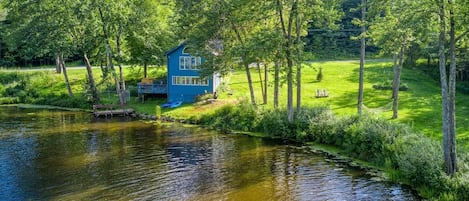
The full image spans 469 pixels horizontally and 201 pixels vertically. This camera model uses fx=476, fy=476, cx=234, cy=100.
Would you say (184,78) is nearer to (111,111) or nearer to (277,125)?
(111,111)

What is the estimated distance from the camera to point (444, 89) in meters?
20.0

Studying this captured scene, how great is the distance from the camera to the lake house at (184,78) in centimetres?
4784

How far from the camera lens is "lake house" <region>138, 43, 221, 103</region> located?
47.8 meters

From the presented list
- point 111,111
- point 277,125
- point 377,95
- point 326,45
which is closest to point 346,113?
point 277,125

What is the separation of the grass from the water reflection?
640 cm

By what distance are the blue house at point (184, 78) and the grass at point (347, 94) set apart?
69.5 inches

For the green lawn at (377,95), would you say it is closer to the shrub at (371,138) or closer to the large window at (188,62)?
the shrub at (371,138)

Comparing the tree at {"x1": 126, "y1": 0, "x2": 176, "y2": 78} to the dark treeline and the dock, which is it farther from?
the dark treeline

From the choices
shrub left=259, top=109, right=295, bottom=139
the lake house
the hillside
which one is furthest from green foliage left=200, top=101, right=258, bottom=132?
the lake house

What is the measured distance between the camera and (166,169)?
25.7 m

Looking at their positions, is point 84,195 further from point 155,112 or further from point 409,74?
point 409,74

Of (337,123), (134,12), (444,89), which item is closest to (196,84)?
(134,12)

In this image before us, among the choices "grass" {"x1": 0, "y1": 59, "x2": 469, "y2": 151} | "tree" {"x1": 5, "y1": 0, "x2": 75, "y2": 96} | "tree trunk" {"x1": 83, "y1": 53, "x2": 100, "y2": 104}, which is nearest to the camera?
"grass" {"x1": 0, "y1": 59, "x2": 469, "y2": 151}

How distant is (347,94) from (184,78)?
16.2 m
